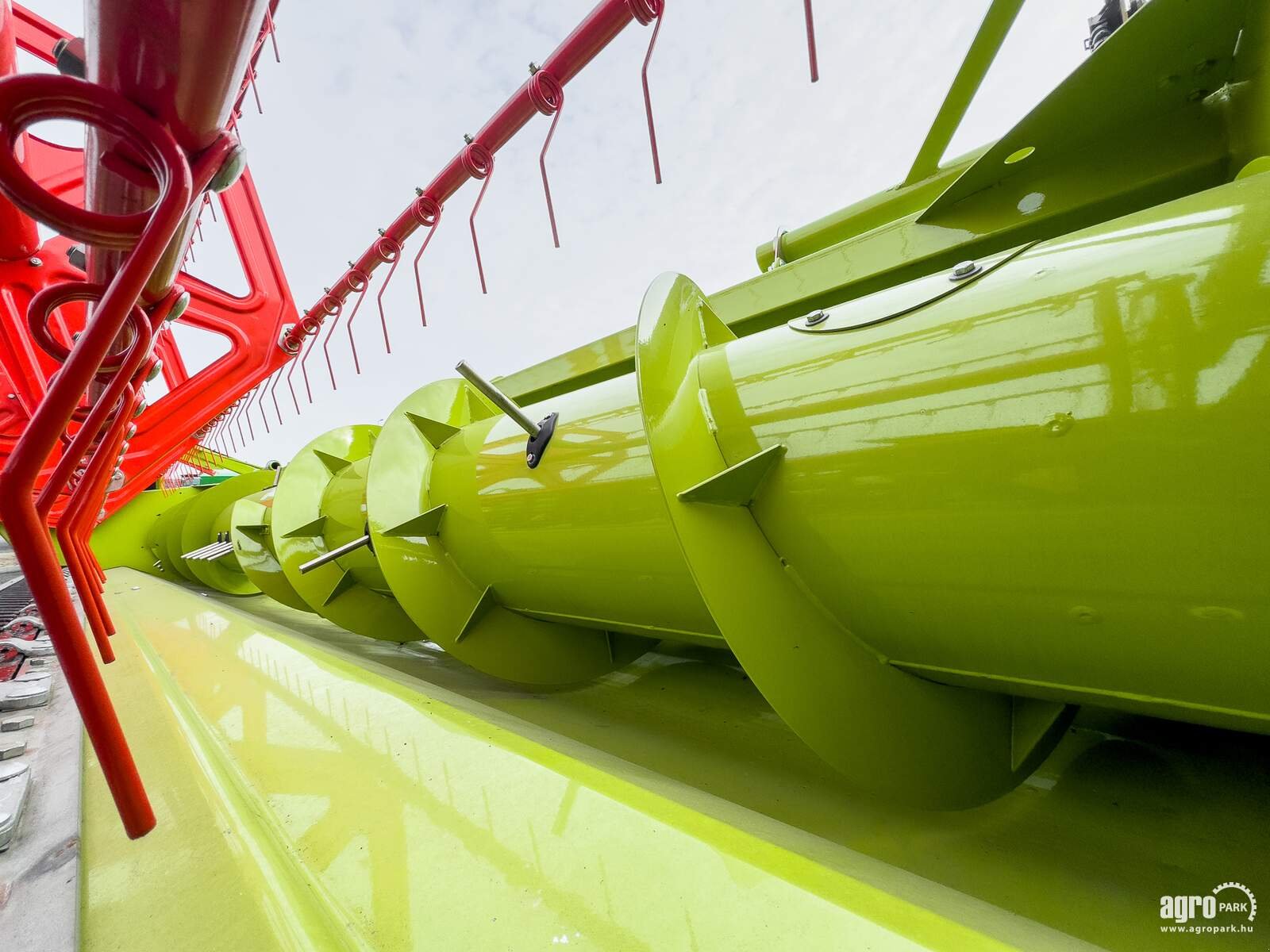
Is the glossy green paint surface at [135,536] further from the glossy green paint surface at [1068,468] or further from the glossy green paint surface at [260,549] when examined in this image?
the glossy green paint surface at [1068,468]

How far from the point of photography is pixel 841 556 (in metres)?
0.85

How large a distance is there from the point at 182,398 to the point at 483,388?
511 centimetres

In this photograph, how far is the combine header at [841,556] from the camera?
22.0 inches

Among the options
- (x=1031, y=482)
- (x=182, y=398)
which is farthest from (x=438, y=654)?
(x=182, y=398)

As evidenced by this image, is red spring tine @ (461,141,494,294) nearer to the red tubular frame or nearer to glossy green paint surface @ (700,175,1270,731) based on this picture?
the red tubular frame

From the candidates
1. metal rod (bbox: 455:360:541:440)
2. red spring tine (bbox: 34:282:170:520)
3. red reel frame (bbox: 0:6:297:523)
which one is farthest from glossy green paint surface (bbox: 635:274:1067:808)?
red reel frame (bbox: 0:6:297:523)

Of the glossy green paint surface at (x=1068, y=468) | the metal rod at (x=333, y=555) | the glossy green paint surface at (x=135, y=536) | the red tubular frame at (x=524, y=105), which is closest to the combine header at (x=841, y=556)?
the glossy green paint surface at (x=1068, y=468)

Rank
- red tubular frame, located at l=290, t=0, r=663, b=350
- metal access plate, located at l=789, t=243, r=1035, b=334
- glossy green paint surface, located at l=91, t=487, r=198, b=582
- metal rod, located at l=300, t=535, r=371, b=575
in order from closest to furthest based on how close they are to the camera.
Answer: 1. metal access plate, located at l=789, t=243, r=1035, b=334
2. metal rod, located at l=300, t=535, r=371, b=575
3. red tubular frame, located at l=290, t=0, r=663, b=350
4. glossy green paint surface, located at l=91, t=487, r=198, b=582

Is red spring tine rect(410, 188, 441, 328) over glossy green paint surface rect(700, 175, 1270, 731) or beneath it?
over

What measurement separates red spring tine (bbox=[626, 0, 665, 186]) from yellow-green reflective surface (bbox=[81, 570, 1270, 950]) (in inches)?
59.3

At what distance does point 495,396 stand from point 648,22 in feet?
4.86

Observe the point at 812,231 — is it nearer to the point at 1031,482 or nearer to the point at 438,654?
the point at 1031,482

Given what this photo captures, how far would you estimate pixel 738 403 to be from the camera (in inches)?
37.4

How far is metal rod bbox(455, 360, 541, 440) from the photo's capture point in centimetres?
109
